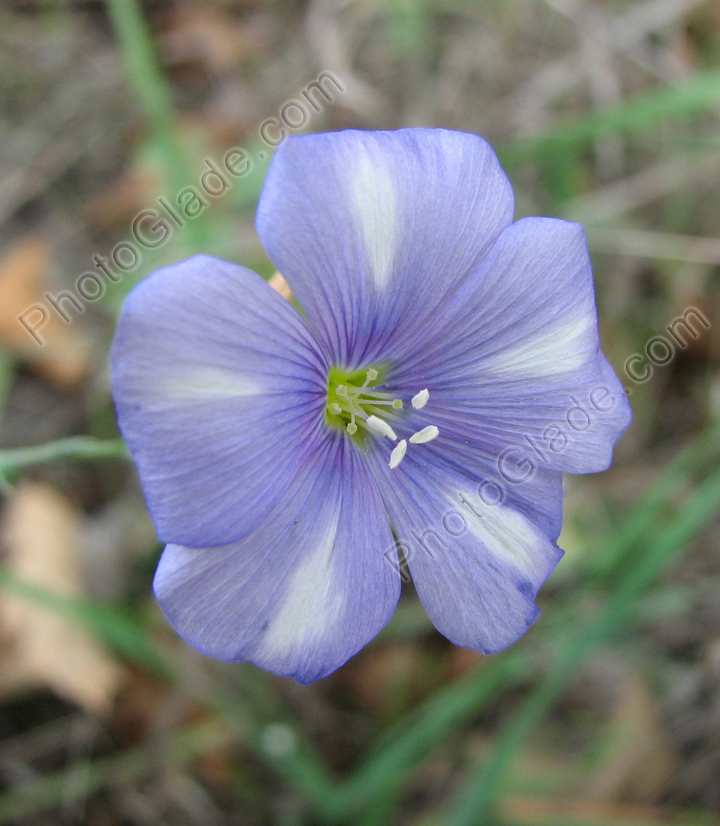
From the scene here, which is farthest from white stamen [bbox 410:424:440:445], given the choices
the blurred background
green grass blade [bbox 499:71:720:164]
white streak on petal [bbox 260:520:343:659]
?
green grass blade [bbox 499:71:720:164]

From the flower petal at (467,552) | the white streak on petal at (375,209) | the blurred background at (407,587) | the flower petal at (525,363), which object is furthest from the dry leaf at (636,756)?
the white streak on petal at (375,209)

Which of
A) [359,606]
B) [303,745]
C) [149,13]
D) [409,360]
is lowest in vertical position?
→ [303,745]

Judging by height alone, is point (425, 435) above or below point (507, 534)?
above

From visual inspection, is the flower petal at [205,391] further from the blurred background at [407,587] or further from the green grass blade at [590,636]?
the green grass blade at [590,636]

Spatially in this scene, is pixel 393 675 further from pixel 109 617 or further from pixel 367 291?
pixel 367 291

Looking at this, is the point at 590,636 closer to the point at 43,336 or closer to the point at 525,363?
the point at 525,363

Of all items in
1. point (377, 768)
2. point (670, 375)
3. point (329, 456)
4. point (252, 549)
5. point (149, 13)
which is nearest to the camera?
point (252, 549)

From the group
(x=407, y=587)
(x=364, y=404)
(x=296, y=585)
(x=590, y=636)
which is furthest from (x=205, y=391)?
(x=407, y=587)

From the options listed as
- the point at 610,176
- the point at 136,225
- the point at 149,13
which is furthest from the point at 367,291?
the point at 149,13
